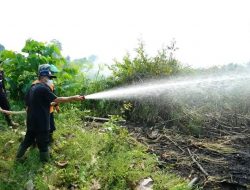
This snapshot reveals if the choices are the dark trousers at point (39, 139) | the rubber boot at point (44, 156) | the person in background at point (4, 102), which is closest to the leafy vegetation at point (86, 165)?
the rubber boot at point (44, 156)

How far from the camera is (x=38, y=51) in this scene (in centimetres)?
866

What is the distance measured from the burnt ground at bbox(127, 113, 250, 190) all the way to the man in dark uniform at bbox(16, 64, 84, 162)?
1.93 m

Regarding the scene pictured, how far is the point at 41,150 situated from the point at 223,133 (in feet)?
12.5

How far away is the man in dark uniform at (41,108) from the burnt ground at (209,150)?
193cm

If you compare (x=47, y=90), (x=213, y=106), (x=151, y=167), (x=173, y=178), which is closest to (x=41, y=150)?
(x=47, y=90)

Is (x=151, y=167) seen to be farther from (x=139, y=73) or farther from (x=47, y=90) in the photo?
(x=139, y=73)

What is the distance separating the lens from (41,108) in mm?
5895

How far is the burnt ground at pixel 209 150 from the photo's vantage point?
532cm

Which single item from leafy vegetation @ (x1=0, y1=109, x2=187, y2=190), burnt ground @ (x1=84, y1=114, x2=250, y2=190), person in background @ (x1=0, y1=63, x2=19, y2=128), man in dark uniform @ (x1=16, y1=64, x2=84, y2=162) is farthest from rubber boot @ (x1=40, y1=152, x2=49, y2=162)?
person in background @ (x1=0, y1=63, x2=19, y2=128)

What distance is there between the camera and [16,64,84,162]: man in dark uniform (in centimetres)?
578

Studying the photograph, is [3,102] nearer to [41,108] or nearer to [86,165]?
[41,108]

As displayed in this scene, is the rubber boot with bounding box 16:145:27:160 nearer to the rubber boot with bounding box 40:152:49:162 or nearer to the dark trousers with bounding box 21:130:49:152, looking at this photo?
the dark trousers with bounding box 21:130:49:152

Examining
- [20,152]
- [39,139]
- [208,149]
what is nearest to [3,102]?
[20,152]

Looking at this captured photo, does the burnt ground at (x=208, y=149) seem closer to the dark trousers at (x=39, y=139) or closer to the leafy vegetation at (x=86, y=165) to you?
the leafy vegetation at (x=86, y=165)
